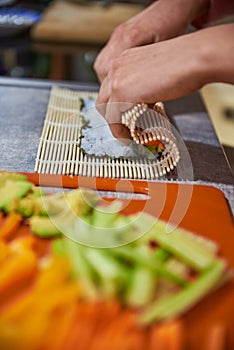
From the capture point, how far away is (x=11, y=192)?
879mm

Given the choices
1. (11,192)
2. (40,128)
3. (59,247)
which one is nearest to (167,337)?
(59,247)

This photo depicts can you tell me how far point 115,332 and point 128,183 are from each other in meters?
0.37

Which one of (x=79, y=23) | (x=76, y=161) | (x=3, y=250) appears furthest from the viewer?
(x=79, y=23)

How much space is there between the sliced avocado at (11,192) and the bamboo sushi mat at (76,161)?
0.29 feet

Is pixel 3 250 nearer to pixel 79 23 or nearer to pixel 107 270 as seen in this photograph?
pixel 107 270

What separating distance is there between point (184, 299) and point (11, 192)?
1.04 feet

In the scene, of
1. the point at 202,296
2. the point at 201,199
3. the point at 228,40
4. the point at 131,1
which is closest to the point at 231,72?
the point at 228,40

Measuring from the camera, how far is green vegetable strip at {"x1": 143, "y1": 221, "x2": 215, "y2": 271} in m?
0.75

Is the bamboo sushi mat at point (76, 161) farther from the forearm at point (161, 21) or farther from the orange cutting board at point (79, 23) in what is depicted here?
the orange cutting board at point (79, 23)

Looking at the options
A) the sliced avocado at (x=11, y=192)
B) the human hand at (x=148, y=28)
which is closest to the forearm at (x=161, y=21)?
the human hand at (x=148, y=28)

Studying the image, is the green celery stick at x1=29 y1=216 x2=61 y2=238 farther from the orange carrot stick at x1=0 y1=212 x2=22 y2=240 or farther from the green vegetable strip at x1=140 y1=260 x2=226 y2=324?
the green vegetable strip at x1=140 y1=260 x2=226 y2=324

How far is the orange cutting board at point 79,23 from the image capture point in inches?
71.7

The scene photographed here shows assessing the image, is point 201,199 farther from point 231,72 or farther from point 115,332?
point 115,332

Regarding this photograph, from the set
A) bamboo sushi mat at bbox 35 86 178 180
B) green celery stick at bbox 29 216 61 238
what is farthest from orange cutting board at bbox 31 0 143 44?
green celery stick at bbox 29 216 61 238
